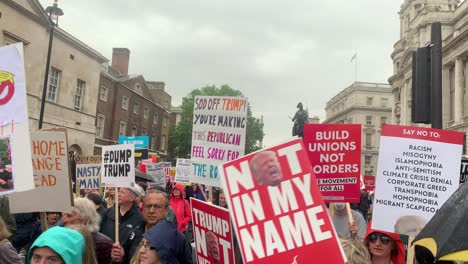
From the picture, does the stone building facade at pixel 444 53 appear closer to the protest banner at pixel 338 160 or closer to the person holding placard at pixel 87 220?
the protest banner at pixel 338 160

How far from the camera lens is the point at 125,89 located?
40969 millimetres

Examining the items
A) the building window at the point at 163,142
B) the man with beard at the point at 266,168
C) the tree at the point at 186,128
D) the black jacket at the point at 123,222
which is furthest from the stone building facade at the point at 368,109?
the man with beard at the point at 266,168

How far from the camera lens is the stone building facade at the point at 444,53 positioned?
41.3m

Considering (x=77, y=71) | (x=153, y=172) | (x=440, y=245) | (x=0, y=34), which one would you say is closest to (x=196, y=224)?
(x=440, y=245)

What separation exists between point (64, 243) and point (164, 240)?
0.84 meters

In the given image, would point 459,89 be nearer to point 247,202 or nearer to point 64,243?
point 247,202

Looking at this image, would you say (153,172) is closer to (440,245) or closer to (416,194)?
(416,194)

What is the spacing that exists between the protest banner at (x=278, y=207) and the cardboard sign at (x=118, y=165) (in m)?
3.50

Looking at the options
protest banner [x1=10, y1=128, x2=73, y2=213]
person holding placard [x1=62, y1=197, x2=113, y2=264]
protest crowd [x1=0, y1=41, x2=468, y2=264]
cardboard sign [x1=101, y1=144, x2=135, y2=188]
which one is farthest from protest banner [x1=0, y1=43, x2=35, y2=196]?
cardboard sign [x1=101, y1=144, x2=135, y2=188]

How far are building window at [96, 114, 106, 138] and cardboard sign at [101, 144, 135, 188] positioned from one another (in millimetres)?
32320

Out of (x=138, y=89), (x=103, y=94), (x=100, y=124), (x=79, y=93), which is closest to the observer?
(x=79, y=93)

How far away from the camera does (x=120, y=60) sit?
45.4 meters

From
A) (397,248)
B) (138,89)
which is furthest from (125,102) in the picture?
(397,248)

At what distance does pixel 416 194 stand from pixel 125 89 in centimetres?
3859
